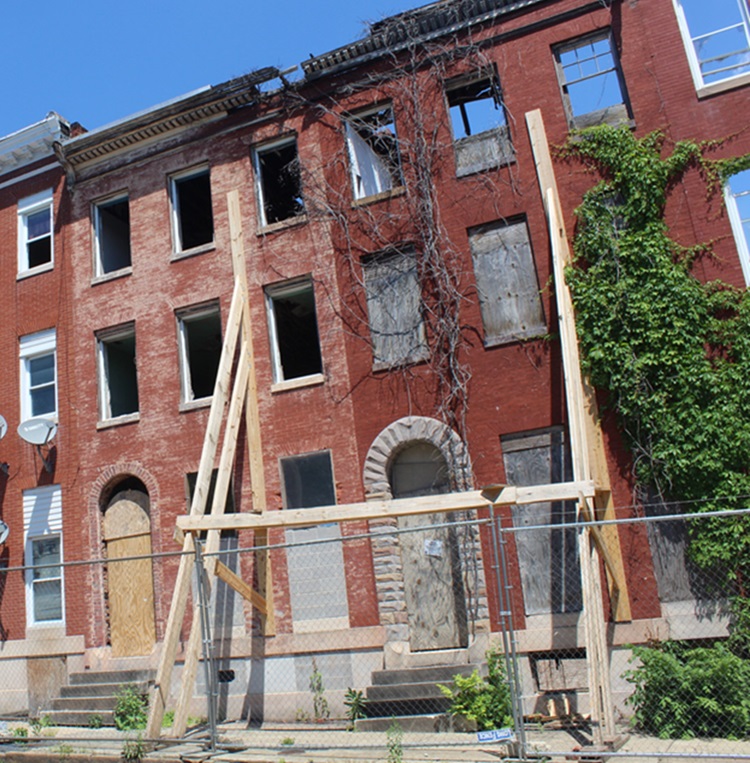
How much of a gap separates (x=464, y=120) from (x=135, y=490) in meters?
9.52

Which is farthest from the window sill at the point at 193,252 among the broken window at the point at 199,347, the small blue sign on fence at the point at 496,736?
the small blue sign on fence at the point at 496,736

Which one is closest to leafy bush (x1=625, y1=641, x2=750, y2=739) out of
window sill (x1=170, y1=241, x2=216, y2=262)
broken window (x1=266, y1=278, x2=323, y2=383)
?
broken window (x1=266, y1=278, x2=323, y2=383)

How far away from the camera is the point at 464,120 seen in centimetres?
1495

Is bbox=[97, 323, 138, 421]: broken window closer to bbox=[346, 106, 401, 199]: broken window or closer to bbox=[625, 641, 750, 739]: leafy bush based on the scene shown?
bbox=[346, 106, 401, 199]: broken window

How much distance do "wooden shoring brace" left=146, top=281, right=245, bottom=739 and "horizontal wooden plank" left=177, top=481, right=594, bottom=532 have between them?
1.71 feet

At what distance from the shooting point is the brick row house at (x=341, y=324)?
12.1 m

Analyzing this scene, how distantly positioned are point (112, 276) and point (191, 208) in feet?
10.1

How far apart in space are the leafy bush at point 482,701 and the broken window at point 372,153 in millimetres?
8574

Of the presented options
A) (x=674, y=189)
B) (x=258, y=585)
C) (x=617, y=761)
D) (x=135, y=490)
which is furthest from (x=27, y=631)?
(x=674, y=189)

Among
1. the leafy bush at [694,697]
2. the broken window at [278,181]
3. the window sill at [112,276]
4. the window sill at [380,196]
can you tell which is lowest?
the leafy bush at [694,697]

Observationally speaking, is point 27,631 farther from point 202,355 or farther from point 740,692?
point 740,692

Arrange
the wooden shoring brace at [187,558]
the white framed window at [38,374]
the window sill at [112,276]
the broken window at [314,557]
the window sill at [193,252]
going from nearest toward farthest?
the wooden shoring brace at [187,558], the broken window at [314,557], the window sill at [193,252], the window sill at [112,276], the white framed window at [38,374]

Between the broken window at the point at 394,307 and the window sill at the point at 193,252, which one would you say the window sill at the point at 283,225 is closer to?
the window sill at the point at 193,252

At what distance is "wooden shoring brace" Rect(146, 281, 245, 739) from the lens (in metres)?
9.83
